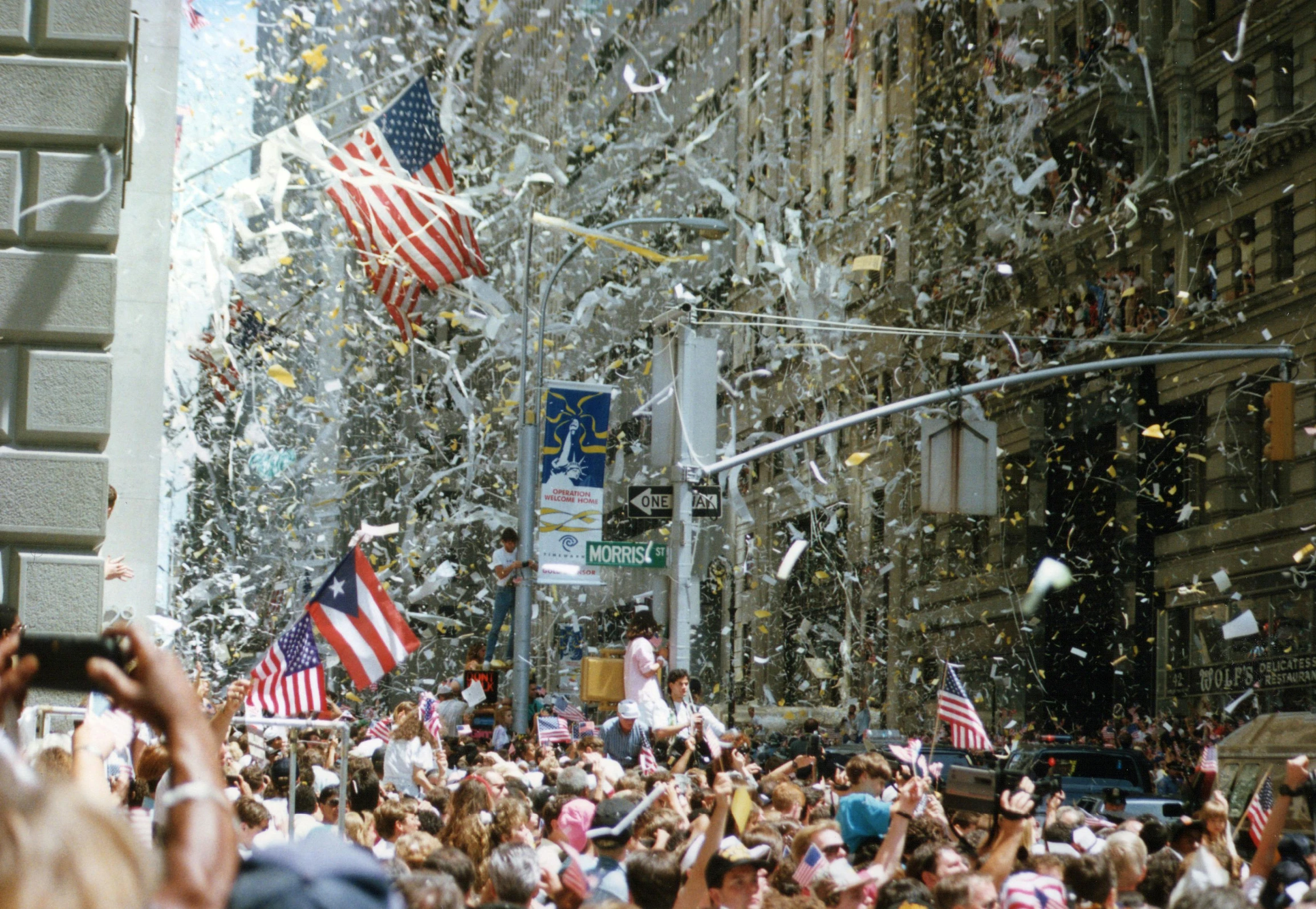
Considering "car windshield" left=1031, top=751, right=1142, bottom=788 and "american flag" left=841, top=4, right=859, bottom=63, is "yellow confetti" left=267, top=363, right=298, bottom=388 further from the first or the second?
"american flag" left=841, top=4, right=859, bottom=63

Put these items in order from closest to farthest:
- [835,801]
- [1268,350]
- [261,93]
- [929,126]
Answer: [835,801]
[1268,350]
[261,93]
[929,126]

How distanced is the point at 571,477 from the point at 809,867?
50.9 ft

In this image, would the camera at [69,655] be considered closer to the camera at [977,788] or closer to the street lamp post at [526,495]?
the camera at [977,788]

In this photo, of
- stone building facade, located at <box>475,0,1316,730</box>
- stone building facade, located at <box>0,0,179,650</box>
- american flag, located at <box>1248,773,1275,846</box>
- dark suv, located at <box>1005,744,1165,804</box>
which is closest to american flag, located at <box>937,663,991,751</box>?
american flag, located at <box>1248,773,1275,846</box>

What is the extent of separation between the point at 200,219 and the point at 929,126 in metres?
23.0

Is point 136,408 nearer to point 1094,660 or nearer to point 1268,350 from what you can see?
point 1268,350

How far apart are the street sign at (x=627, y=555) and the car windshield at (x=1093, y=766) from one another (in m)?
4.90

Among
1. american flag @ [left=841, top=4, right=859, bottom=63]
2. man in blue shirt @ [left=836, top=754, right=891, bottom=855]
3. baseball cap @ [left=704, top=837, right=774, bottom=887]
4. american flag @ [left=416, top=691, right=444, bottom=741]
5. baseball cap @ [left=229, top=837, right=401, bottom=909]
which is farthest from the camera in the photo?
american flag @ [left=841, top=4, right=859, bottom=63]

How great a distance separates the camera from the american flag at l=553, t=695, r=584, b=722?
22.5 metres

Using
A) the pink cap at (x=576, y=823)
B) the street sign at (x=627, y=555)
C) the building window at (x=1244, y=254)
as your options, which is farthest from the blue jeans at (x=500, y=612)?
the pink cap at (x=576, y=823)

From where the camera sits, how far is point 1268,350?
17.8 meters

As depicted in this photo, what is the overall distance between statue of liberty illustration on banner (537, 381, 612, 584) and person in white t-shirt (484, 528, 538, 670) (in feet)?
2.60

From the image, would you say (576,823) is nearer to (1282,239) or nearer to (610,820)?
(610,820)

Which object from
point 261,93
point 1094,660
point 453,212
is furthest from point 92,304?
point 1094,660
